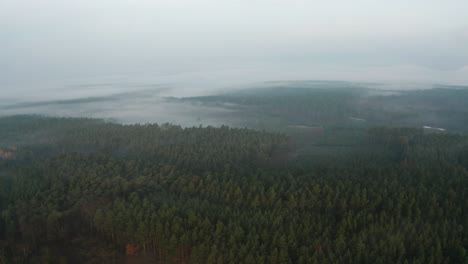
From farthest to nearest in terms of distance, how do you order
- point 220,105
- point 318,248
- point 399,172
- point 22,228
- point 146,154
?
point 220,105 → point 146,154 → point 399,172 → point 22,228 → point 318,248

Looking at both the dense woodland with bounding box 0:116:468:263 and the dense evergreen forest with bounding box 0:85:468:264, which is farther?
the dense evergreen forest with bounding box 0:85:468:264

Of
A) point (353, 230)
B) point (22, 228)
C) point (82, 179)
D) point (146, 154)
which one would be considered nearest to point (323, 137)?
point (146, 154)

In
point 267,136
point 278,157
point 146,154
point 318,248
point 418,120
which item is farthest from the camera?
point 418,120

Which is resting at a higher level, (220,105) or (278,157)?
(220,105)

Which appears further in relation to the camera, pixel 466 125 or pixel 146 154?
pixel 466 125

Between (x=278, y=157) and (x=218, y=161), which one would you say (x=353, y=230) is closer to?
(x=218, y=161)

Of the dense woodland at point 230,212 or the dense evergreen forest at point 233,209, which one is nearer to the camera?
the dense woodland at point 230,212

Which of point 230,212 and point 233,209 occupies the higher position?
point 230,212

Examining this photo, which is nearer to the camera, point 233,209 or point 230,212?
point 230,212
